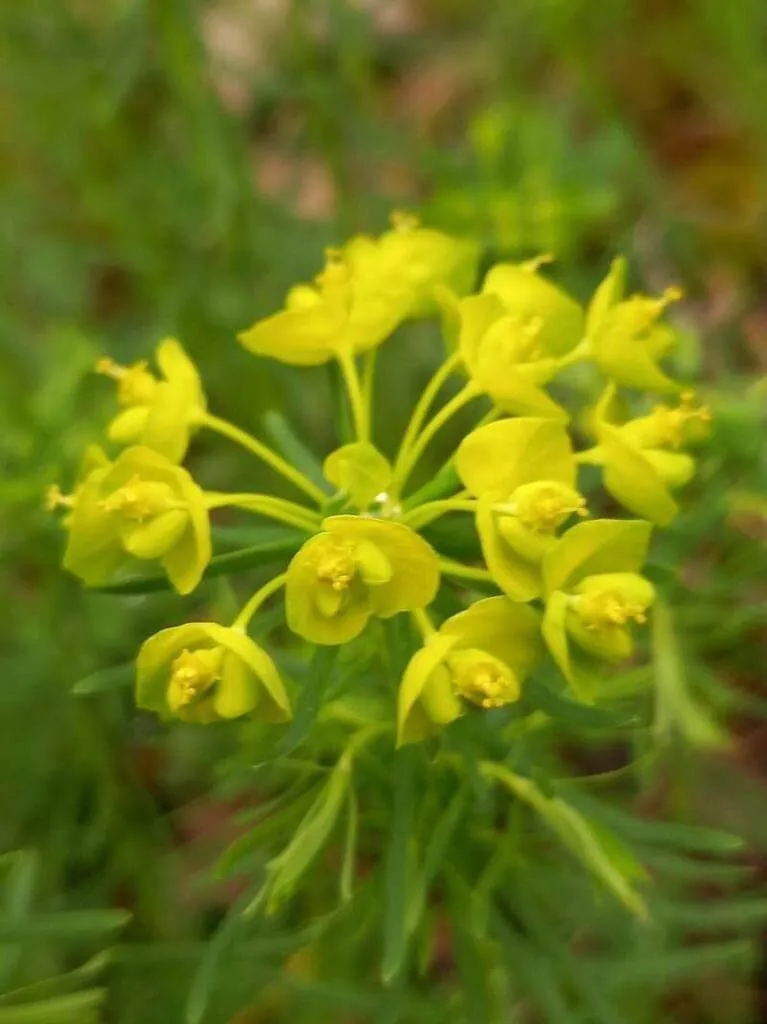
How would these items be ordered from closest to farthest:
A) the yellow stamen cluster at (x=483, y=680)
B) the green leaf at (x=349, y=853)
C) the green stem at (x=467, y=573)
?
1. the yellow stamen cluster at (x=483, y=680)
2. the green stem at (x=467, y=573)
3. the green leaf at (x=349, y=853)

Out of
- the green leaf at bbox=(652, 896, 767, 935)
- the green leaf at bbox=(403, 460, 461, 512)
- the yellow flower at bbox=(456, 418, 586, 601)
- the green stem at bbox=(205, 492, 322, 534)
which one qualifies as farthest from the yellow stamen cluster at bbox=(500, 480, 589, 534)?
the green leaf at bbox=(652, 896, 767, 935)

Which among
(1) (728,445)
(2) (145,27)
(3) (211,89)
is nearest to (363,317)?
(1) (728,445)

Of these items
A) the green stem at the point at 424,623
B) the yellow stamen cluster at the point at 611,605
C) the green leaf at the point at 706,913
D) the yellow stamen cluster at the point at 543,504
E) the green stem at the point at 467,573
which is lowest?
the green leaf at the point at 706,913

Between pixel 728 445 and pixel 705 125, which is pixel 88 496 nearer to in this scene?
pixel 728 445

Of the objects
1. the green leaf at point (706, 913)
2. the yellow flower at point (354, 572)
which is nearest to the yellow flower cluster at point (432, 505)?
the yellow flower at point (354, 572)

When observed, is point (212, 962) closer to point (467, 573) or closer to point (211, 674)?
point (211, 674)

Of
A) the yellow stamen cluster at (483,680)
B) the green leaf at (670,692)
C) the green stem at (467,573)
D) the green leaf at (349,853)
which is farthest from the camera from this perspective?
the green leaf at (670,692)

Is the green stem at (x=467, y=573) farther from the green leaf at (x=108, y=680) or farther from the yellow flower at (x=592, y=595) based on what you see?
the green leaf at (x=108, y=680)
